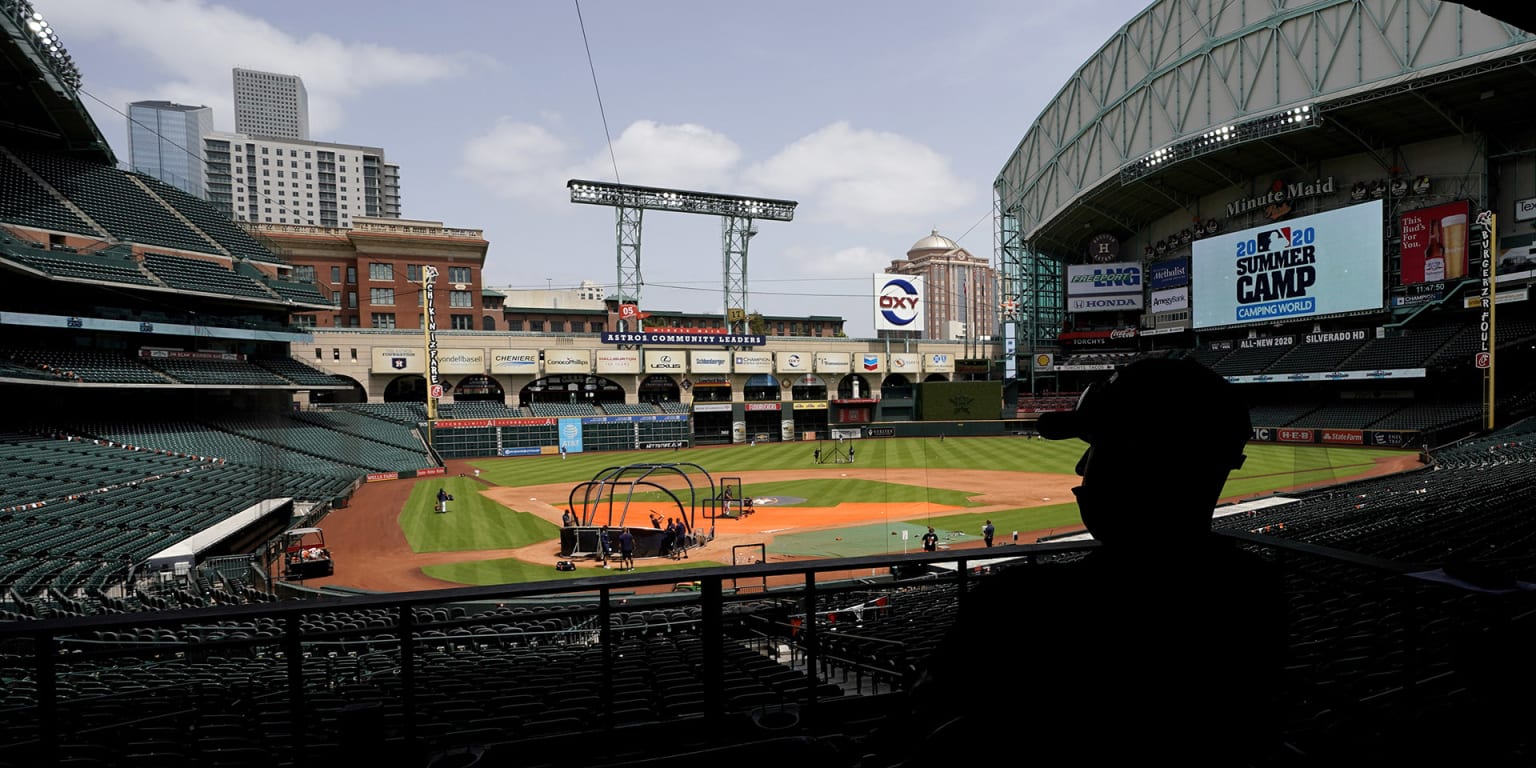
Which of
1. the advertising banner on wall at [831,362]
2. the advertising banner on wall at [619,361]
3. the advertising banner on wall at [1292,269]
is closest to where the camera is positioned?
the advertising banner on wall at [1292,269]

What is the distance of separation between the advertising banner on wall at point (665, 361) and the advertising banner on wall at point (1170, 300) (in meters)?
41.3

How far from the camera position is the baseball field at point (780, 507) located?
802 inches

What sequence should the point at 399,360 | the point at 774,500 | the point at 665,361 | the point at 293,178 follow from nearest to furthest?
the point at 774,500
the point at 399,360
the point at 665,361
the point at 293,178

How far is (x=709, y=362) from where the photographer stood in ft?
204

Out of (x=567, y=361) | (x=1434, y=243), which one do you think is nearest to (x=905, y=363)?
(x=567, y=361)

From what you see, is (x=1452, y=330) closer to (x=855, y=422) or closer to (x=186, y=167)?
(x=855, y=422)

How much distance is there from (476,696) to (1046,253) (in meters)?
74.1

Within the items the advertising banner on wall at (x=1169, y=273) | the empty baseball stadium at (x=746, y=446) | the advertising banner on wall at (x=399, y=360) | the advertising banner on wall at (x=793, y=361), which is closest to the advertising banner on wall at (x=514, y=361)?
the empty baseball stadium at (x=746, y=446)

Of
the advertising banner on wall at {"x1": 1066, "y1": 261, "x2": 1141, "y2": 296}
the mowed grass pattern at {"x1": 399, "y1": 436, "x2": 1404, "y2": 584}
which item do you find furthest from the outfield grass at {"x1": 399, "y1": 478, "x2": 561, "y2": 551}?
the advertising banner on wall at {"x1": 1066, "y1": 261, "x2": 1141, "y2": 296}

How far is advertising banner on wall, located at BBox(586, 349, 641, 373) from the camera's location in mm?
58906

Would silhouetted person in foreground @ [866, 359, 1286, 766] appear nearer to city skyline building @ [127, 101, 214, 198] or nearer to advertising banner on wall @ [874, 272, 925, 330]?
advertising banner on wall @ [874, 272, 925, 330]

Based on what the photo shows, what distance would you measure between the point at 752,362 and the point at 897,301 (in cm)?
1405

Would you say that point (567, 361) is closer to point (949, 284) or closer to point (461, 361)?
point (461, 361)

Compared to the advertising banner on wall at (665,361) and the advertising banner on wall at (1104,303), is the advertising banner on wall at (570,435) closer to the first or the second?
the advertising banner on wall at (665,361)
